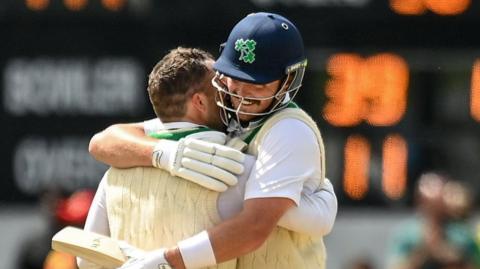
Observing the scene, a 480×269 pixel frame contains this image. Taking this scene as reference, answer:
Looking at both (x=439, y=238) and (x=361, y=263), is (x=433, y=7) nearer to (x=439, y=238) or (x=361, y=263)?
(x=361, y=263)

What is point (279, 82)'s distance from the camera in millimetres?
3635

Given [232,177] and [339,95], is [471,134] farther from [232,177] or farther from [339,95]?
[232,177]

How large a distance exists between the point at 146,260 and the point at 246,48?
566 millimetres

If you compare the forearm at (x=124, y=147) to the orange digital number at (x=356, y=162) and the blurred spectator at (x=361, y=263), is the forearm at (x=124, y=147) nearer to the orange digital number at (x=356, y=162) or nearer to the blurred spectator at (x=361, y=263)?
the blurred spectator at (x=361, y=263)

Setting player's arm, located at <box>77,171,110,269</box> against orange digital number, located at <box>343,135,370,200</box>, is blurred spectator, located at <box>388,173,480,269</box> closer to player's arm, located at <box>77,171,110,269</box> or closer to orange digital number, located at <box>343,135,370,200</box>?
orange digital number, located at <box>343,135,370,200</box>

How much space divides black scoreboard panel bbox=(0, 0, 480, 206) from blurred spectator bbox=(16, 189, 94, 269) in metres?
0.21

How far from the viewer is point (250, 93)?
11.8 ft

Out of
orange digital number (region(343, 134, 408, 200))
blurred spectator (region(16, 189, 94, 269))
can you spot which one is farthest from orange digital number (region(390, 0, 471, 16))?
blurred spectator (region(16, 189, 94, 269))

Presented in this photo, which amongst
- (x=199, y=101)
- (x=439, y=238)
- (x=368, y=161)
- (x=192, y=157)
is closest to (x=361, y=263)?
(x=368, y=161)

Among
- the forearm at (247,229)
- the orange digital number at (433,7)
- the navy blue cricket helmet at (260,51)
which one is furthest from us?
the orange digital number at (433,7)

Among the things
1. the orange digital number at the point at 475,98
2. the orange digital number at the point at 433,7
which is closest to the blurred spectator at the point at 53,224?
the orange digital number at the point at 433,7

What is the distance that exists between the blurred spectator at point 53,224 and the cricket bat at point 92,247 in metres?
4.29

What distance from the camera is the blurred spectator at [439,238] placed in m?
7.15

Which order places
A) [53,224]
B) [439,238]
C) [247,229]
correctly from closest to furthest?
[247,229]
[439,238]
[53,224]
